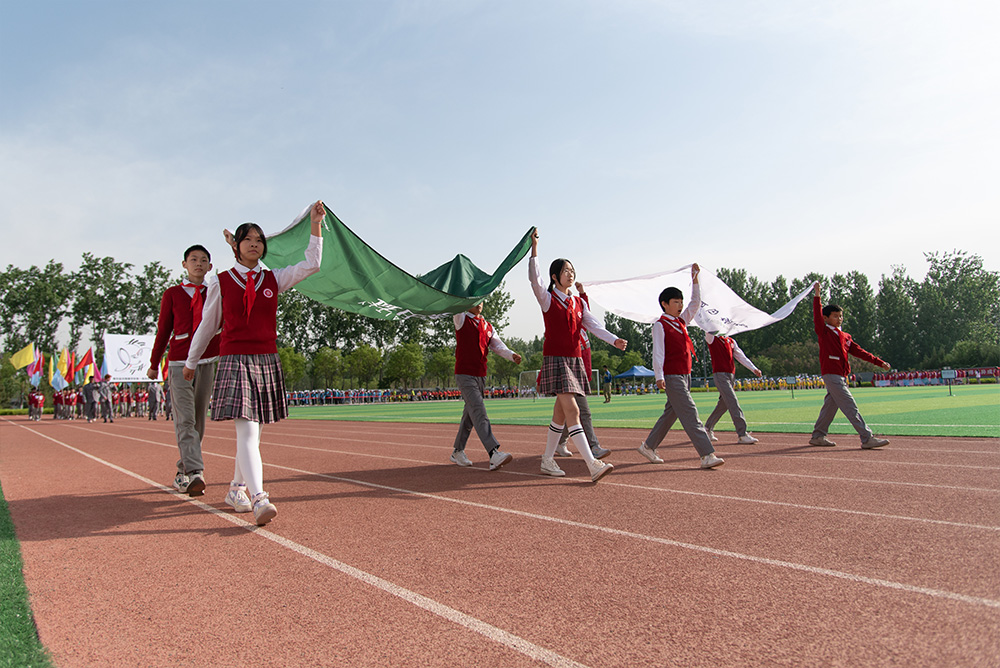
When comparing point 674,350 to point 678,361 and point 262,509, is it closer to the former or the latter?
point 678,361

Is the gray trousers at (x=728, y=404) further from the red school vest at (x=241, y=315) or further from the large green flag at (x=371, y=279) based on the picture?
the red school vest at (x=241, y=315)

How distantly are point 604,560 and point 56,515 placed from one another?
5.24 m

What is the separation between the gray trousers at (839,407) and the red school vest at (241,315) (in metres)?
7.85

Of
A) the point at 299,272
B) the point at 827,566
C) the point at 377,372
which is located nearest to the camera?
the point at 827,566

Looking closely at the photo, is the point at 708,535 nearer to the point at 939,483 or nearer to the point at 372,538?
the point at 372,538

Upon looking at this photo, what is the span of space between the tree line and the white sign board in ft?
141

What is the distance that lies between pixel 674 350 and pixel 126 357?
28.3 metres

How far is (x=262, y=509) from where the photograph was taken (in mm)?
4836

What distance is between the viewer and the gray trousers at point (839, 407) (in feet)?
29.1

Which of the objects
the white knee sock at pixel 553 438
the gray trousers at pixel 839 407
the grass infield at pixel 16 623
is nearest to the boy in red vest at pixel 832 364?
the gray trousers at pixel 839 407

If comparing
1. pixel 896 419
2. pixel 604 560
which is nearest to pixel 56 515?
pixel 604 560

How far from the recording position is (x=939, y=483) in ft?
19.6

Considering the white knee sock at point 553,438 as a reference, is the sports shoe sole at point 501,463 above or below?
below

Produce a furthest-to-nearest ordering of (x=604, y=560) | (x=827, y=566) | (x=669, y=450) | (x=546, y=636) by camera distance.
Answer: (x=669, y=450) → (x=604, y=560) → (x=827, y=566) → (x=546, y=636)
